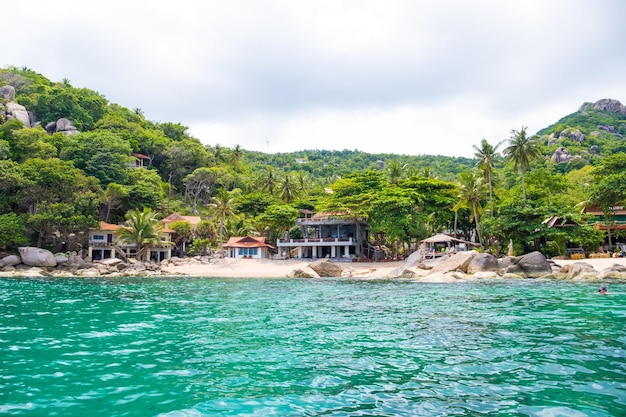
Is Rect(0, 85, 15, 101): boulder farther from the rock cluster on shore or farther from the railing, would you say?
the railing

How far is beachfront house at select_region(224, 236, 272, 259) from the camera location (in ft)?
174

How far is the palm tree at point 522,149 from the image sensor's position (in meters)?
45.9

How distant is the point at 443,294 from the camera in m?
21.2

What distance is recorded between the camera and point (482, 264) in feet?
108

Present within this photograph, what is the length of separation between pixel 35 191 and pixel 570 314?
49237mm

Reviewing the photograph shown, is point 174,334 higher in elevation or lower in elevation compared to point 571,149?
lower

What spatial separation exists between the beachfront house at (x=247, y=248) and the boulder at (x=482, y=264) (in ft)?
89.9

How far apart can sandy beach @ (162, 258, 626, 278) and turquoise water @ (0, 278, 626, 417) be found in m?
22.0

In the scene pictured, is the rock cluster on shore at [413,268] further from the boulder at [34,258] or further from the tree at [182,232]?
the tree at [182,232]

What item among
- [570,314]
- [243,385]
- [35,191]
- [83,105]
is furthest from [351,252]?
[83,105]

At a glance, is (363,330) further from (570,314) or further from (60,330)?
(60,330)

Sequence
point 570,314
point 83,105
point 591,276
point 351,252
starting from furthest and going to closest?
point 83,105 < point 351,252 < point 591,276 < point 570,314

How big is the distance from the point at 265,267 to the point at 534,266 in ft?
83.4

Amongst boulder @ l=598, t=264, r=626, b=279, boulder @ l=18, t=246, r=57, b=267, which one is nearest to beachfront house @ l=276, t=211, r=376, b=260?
boulder @ l=598, t=264, r=626, b=279
